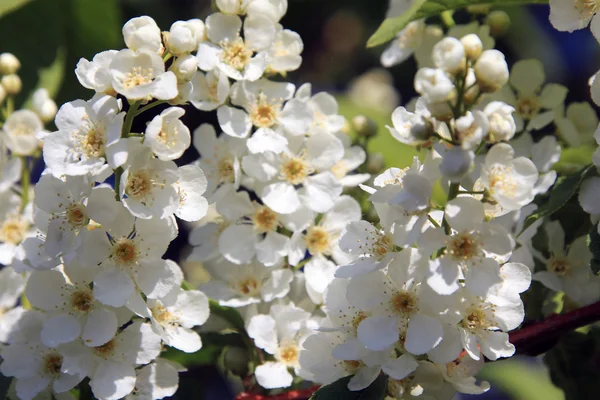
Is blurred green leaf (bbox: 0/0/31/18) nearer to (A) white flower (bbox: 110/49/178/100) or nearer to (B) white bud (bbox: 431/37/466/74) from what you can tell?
(A) white flower (bbox: 110/49/178/100)

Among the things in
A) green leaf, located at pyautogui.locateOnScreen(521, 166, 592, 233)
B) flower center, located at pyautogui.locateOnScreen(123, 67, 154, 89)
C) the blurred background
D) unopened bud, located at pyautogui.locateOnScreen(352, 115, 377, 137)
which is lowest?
the blurred background

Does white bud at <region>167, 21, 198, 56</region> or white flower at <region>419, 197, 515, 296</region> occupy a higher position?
white bud at <region>167, 21, 198, 56</region>

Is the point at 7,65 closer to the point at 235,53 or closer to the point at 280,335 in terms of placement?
the point at 235,53

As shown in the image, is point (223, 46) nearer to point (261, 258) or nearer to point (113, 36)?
point (261, 258)

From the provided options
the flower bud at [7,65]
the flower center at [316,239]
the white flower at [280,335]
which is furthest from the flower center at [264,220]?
the flower bud at [7,65]

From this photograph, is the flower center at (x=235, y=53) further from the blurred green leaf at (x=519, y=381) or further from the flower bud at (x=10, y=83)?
the blurred green leaf at (x=519, y=381)

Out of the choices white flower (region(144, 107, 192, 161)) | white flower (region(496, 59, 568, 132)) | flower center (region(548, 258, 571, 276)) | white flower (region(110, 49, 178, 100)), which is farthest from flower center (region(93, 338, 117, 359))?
white flower (region(496, 59, 568, 132))
